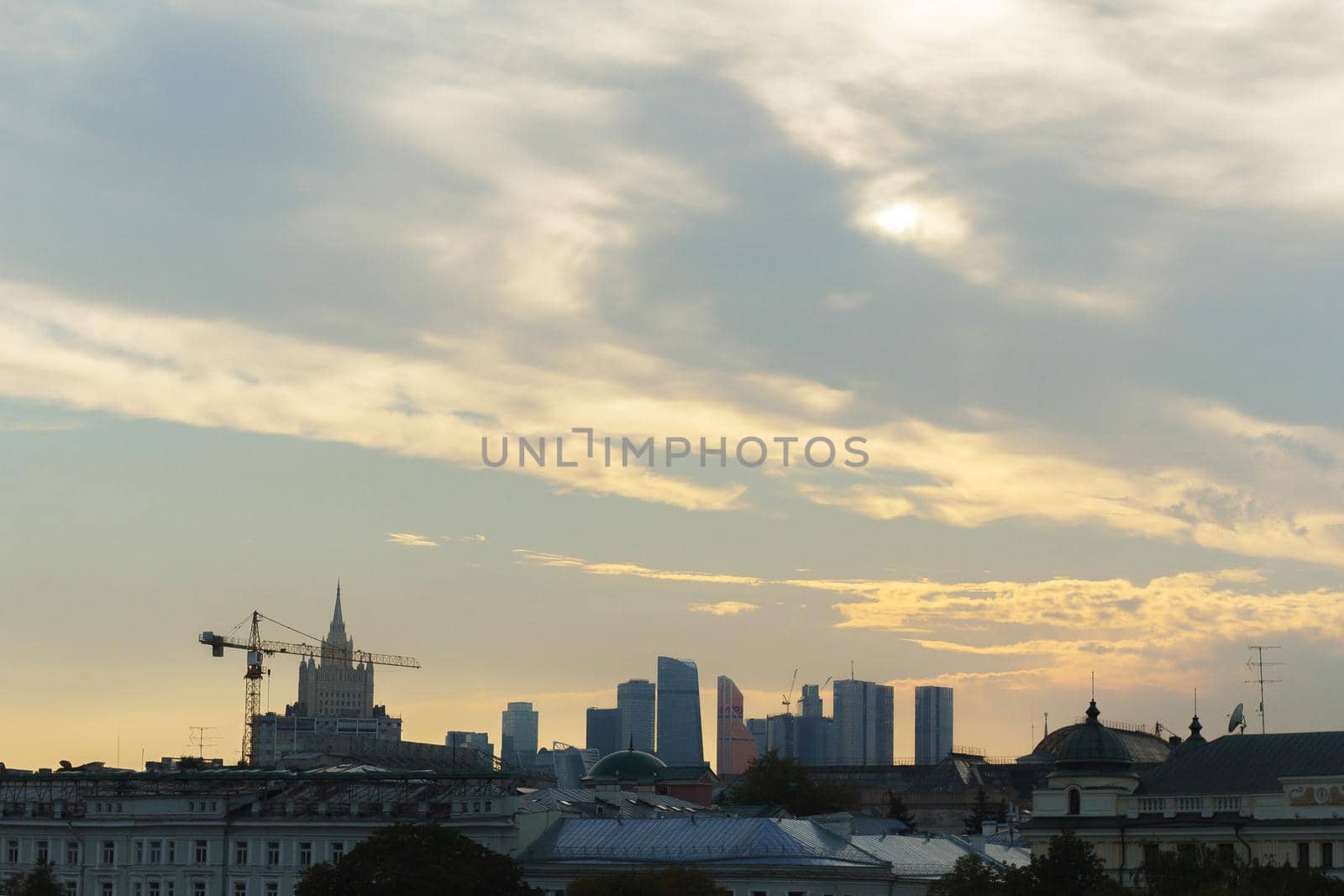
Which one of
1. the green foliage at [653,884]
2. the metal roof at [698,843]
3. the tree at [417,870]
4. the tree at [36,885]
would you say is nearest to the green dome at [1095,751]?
the metal roof at [698,843]

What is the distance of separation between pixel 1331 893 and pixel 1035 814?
106ft

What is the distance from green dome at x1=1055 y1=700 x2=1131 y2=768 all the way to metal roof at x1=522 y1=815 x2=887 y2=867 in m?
14.3

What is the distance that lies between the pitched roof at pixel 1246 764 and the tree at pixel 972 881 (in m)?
16.8

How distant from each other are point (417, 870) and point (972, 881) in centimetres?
2988

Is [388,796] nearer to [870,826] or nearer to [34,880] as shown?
[34,880]

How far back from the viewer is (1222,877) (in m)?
117

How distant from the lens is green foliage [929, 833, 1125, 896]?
4641 inches

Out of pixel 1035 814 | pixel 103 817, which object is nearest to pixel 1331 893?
pixel 1035 814

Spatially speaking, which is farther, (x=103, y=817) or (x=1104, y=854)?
(x=103, y=817)

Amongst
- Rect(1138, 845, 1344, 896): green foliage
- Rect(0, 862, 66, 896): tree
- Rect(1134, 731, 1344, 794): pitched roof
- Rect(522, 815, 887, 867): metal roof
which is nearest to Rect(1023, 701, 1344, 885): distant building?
Rect(1134, 731, 1344, 794): pitched roof

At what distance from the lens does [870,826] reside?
172 m

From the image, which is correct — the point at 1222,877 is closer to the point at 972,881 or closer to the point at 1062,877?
the point at 1062,877

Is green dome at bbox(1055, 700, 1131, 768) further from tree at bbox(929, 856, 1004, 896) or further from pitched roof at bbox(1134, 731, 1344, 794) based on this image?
tree at bbox(929, 856, 1004, 896)

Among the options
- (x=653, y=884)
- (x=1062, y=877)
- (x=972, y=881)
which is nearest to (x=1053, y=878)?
(x=1062, y=877)
